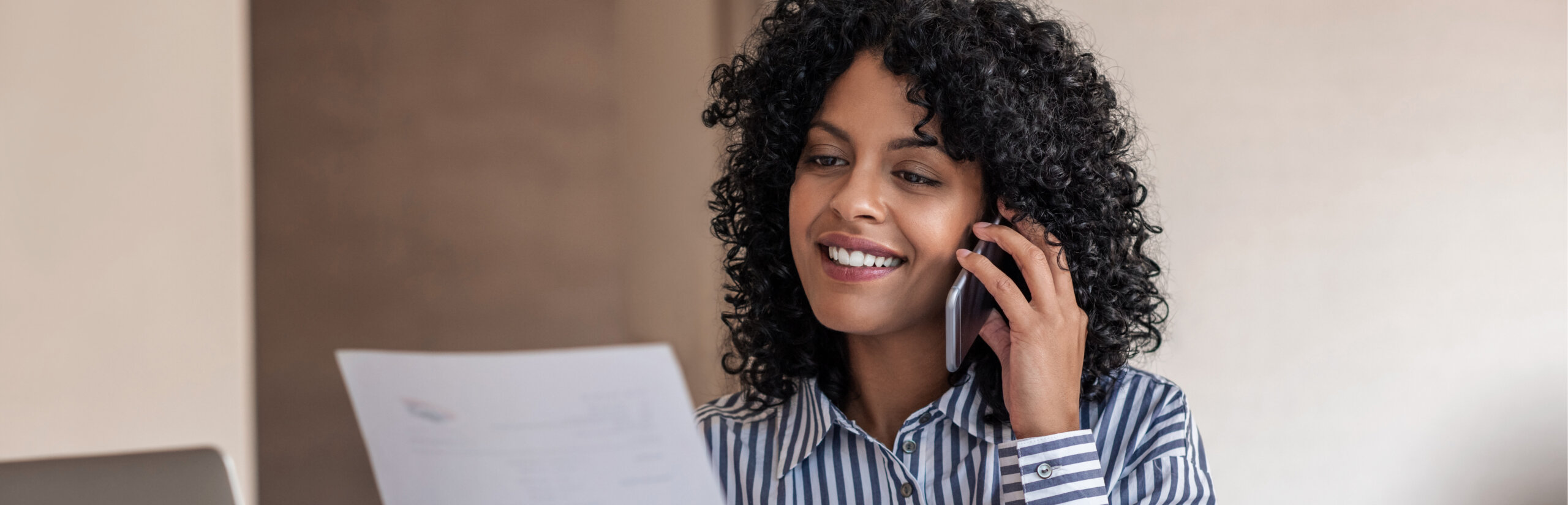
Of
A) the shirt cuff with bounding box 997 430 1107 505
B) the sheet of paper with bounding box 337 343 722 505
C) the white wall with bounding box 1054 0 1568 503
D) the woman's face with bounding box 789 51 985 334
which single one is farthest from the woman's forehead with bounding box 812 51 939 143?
the white wall with bounding box 1054 0 1568 503

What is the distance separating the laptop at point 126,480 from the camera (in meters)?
0.60

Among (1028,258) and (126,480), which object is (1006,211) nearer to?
(1028,258)

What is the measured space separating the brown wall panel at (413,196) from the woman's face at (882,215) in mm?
1139

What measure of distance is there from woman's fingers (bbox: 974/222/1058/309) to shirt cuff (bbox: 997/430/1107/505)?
0.15 meters

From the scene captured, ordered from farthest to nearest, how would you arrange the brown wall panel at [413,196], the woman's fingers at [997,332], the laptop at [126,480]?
the brown wall panel at [413,196]
the woman's fingers at [997,332]
the laptop at [126,480]

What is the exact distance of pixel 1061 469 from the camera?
898mm

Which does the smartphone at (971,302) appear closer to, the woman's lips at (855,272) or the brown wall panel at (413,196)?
the woman's lips at (855,272)

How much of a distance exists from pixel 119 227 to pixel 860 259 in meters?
1.28

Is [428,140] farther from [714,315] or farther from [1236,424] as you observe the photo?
[1236,424]

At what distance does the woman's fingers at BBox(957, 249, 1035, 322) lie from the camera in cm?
95

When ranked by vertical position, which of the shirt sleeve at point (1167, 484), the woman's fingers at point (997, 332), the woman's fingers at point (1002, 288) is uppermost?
the woman's fingers at point (1002, 288)

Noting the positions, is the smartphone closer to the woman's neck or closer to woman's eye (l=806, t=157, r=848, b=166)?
the woman's neck

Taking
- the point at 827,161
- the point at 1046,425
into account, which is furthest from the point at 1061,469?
the point at 827,161

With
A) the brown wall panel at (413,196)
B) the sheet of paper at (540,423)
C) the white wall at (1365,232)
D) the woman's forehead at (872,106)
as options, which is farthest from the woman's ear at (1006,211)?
the brown wall panel at (413,196)
